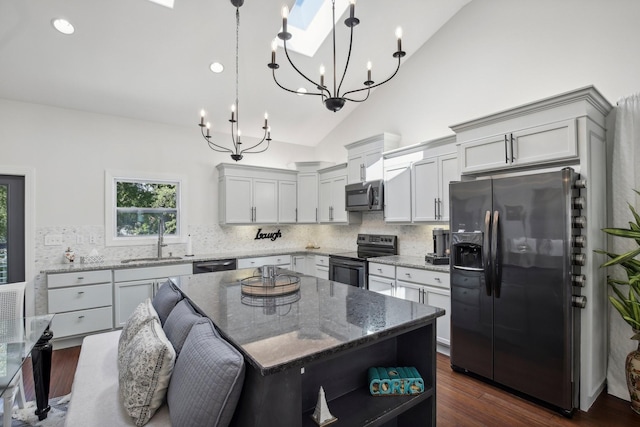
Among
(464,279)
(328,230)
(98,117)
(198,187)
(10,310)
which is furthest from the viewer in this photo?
(328,230)

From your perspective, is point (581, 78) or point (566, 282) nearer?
point (566, 282)

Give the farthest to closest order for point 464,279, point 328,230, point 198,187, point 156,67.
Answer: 1. point 328,230
2. point 198,187
3. point 156,67
4. point 464,279

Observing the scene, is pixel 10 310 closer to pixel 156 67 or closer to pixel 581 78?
pixel 156 67

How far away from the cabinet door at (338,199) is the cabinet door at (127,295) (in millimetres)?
2798

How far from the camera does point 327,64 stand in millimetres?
4250

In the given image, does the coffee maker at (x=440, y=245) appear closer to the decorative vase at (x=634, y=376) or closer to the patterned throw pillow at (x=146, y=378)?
the decorative vase at (x=634, y=376)

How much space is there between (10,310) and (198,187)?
2.70m

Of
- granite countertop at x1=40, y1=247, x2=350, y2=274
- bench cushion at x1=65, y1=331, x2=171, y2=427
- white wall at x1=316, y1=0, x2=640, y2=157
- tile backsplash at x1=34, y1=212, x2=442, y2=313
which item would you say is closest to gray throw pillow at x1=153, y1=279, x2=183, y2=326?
bench cushion at x1=65, y1=331, x2=171, y2=427

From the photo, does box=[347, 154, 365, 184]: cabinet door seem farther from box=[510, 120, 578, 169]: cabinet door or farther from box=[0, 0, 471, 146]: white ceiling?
box=[510, 120, 578, 169]: cabinet door

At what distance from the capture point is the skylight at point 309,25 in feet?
12.5

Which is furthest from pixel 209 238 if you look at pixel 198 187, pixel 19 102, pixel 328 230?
pixel 19 102

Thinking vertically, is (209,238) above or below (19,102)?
below

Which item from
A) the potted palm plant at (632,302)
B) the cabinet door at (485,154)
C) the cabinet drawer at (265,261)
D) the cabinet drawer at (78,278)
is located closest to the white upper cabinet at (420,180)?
the cabinet door at (485,154)

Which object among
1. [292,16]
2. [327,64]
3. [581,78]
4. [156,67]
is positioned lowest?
[581,78]
